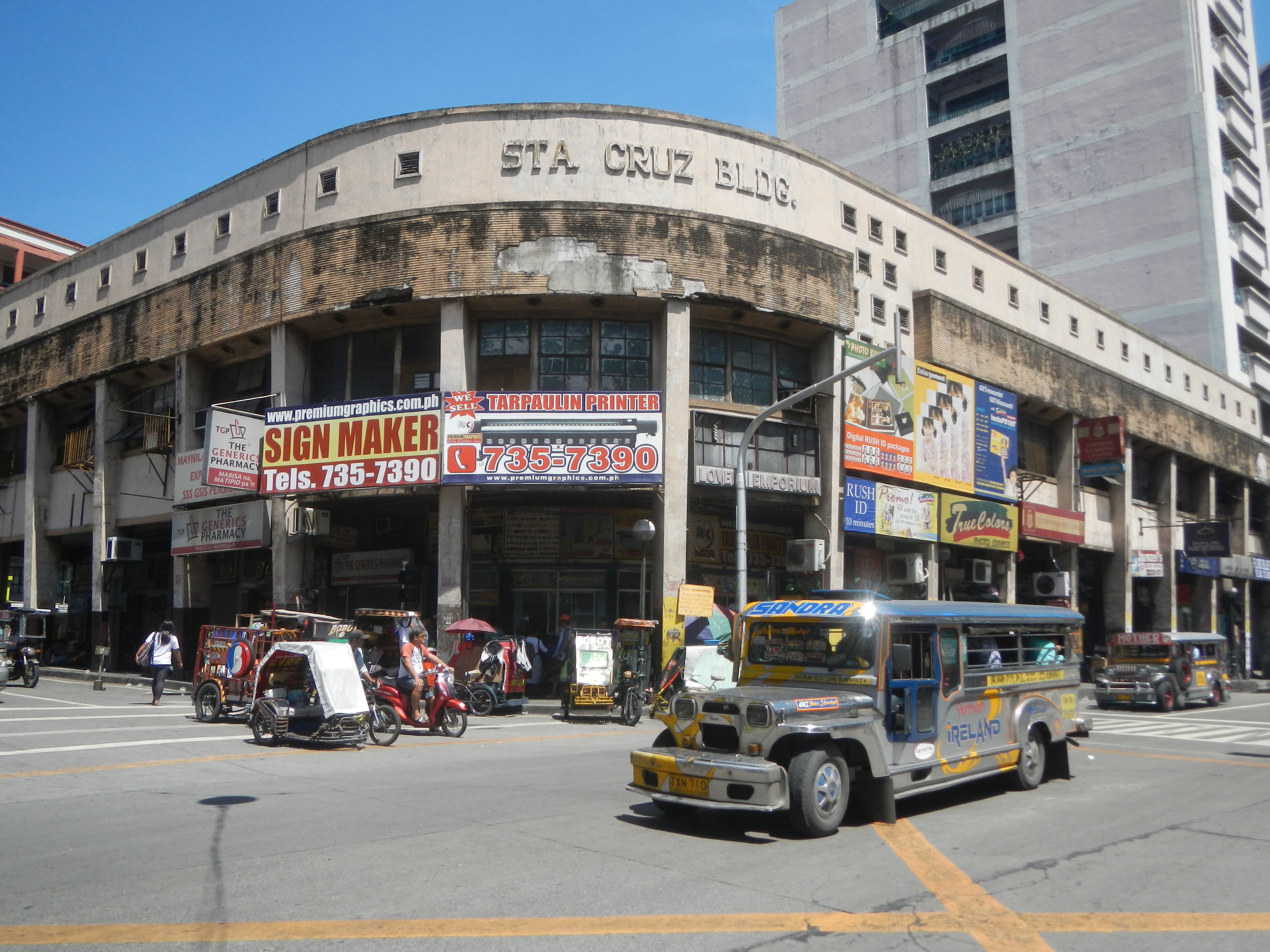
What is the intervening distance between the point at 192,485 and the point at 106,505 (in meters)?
5.62

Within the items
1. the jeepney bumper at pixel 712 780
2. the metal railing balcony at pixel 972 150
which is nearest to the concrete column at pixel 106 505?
the jeepney bumper at pixel 712 780

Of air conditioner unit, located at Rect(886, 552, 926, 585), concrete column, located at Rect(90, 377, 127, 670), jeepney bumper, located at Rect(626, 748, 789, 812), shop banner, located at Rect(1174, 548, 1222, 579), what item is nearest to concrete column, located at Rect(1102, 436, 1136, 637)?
shop banner, located at Rect(1174, 548, 1222, 579)

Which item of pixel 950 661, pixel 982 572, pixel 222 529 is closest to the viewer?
pixel 950 661

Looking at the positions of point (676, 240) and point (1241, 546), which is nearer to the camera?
point (676, 240)

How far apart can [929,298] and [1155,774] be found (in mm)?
20056

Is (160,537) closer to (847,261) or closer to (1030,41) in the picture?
(847,261)

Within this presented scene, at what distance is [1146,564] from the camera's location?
41.6m

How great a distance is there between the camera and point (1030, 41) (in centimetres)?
5847

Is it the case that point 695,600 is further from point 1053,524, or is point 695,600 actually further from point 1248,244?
point 1248,244

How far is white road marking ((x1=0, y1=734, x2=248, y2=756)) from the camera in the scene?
522 inches

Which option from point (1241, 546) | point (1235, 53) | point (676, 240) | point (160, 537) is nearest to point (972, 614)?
point (676, 240)

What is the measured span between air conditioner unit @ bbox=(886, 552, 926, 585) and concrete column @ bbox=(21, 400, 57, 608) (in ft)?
92.3

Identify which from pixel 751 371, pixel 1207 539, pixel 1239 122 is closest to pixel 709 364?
pixel 751 371

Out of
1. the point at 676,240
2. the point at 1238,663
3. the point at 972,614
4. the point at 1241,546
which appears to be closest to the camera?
the point at 972,614
